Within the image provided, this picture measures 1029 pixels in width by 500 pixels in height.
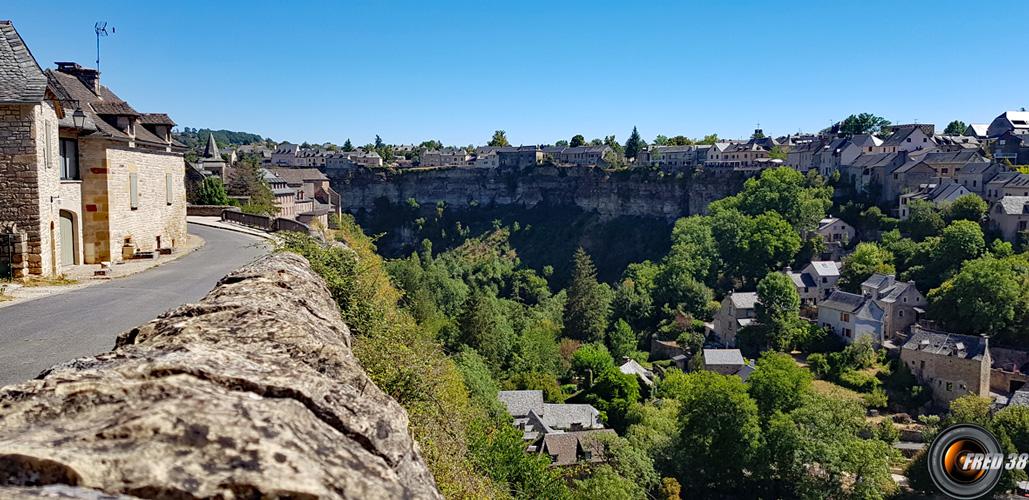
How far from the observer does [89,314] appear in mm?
10602

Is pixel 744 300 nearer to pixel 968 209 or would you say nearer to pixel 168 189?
pixel 968 209

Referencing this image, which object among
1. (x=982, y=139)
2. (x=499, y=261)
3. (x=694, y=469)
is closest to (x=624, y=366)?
(x=694, y=469)

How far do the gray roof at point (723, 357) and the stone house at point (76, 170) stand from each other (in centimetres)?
3733

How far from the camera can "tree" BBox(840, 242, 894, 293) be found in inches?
2275

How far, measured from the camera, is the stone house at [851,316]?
50.0 meters

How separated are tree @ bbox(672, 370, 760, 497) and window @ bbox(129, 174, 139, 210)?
26.7 m

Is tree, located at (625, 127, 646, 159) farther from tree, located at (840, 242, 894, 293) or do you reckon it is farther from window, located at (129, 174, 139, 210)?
window, located at (129, 174, 139, 210)

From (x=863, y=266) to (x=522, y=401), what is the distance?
111 feet

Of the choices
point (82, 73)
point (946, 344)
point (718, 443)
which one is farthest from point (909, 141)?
point (82, 73)

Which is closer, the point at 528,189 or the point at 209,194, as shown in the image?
the point at 209,194

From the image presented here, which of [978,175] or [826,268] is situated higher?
[978,175]

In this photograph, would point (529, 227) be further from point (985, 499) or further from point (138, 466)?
point (138, 466)

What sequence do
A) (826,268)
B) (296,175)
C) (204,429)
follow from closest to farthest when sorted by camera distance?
(204,429) → (826,268) → (296,175)

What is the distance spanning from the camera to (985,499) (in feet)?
95.4
